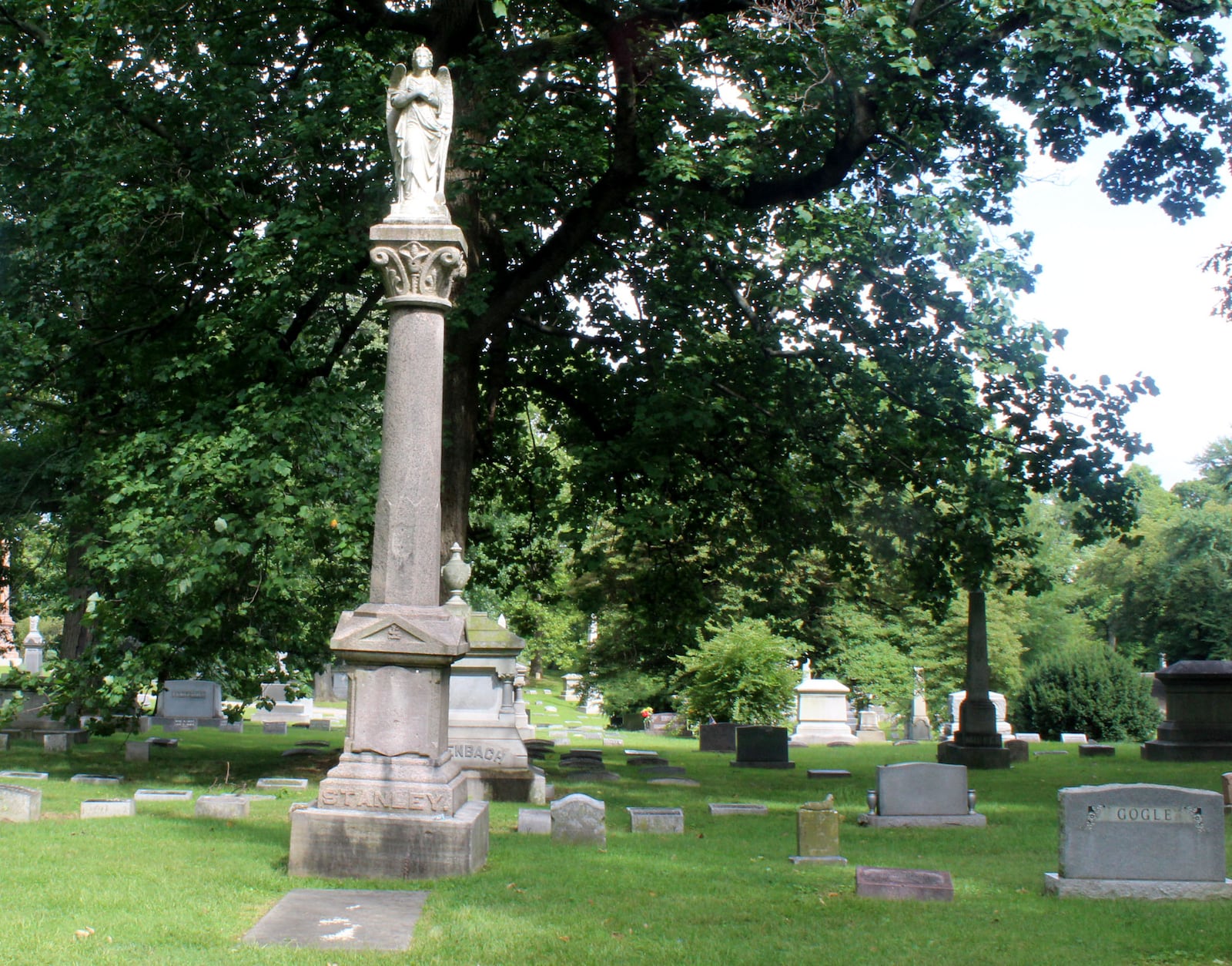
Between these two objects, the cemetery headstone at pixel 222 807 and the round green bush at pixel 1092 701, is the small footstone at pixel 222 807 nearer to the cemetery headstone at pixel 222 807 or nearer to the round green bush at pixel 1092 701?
the cemetery headstone at pixel 222 807

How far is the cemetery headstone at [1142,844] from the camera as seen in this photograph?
8.49 m

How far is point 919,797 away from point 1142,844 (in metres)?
4.10

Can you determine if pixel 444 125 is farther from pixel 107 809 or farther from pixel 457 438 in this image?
pixel 107 809

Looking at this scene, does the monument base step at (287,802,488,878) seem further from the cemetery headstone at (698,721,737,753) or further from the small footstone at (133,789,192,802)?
the cemetery headstone at (698,721,737,753)

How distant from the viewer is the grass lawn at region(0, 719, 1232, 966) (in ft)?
21.4

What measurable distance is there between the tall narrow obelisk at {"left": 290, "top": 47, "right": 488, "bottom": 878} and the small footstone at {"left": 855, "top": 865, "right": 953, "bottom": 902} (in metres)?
2.86

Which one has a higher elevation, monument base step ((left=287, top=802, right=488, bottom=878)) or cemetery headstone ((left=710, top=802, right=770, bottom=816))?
monument base step ((left=287, top=802, right=488, bottom=878))

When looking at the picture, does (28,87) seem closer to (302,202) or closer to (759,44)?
(302,202)

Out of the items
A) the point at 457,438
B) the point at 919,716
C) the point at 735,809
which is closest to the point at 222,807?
the point at 735,809

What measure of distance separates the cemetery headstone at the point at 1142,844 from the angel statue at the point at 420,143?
689cm

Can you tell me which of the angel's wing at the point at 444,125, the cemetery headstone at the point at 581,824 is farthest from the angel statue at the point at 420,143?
the cemetery headstone at the point at 581,824

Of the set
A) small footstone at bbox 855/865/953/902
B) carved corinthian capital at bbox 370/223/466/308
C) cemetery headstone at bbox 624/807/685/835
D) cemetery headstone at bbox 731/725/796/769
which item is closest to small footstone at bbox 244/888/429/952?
small footstone at bbox 855/865/953/902

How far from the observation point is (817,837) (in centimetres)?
990

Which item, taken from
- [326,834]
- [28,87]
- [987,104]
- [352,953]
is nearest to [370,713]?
[326,834]
